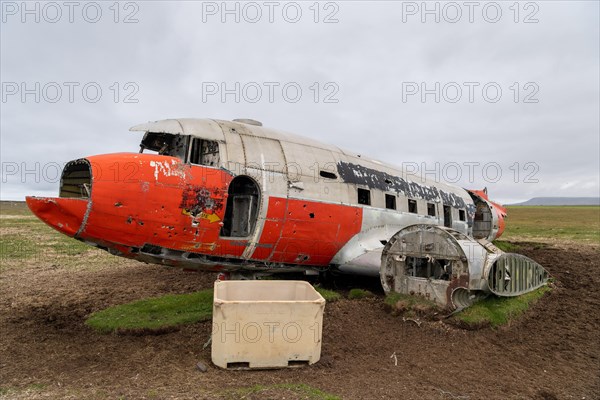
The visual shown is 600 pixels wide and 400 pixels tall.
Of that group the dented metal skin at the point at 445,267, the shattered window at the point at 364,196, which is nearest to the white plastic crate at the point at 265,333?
the dented metal skin at the point at 445,267

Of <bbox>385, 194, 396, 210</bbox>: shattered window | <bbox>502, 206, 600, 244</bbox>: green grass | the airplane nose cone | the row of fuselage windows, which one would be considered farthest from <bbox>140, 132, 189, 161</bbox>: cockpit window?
<bbox>502, 206, 600, 244</bbox>: green grass

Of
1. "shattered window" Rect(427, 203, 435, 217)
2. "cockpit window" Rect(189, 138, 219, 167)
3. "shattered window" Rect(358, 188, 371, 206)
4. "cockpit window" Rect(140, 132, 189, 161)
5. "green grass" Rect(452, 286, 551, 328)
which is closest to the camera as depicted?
"cockpit window" Rect(189, 138, 219, 167)

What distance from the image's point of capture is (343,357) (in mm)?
7723

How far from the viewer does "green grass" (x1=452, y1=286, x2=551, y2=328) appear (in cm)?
979

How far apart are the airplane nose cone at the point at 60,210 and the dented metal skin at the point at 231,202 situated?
0.06ft

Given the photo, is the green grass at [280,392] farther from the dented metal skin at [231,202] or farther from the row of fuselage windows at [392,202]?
the row of fuselage windows at [392,202]

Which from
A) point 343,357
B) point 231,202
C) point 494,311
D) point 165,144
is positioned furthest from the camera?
point 494,311

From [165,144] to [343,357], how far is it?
659cm

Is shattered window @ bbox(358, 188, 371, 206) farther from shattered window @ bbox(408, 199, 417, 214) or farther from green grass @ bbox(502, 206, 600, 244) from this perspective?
green grass @ bbox(502, 206, 600, 244)

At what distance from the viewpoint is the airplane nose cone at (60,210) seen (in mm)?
7660

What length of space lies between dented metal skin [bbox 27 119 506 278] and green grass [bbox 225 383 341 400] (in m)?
3.69

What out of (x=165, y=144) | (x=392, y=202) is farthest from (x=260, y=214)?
(x=392, y=202)

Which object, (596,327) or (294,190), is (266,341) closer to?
(294,190)

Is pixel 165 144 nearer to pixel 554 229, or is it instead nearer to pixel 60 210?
pixel 60 210
